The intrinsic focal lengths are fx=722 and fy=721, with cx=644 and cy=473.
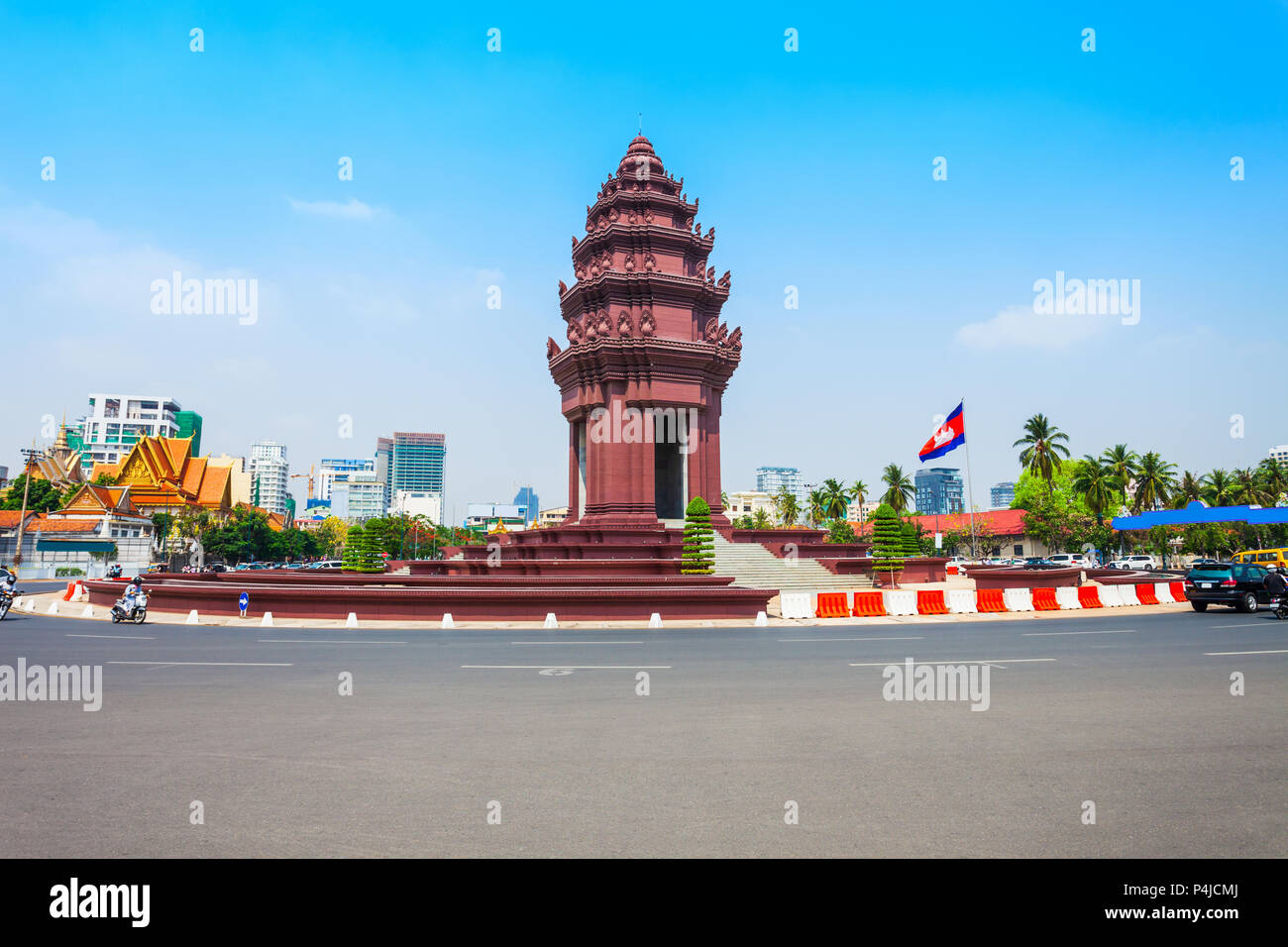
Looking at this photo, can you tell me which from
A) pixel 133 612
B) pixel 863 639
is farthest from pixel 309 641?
pixel 863 639

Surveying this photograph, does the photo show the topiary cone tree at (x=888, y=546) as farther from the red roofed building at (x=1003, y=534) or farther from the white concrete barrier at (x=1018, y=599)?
the red roofed building at (x=1003, y=534)

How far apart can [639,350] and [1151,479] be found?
66.7m

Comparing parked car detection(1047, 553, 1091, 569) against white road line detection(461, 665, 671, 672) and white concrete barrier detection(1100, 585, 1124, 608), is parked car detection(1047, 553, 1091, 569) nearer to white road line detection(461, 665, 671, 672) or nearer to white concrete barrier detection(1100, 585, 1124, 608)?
white concrete barrier detection(1100, 585, 1124, 608)

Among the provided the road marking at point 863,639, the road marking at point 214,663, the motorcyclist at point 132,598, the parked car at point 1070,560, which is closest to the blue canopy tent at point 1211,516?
the parked car at point 1070,560

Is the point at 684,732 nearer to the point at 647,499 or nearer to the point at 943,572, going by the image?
the point at 647,499

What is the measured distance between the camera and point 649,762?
6465 mm

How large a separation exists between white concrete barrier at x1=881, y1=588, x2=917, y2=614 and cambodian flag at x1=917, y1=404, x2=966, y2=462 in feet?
39.7

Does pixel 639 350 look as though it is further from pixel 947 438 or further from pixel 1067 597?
pixel 1067 597

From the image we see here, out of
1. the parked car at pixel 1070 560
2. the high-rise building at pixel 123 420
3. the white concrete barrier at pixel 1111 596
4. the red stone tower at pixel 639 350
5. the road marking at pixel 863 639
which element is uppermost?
the high-rise building at pixel 123 420

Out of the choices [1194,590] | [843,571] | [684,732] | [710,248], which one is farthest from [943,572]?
[684,732]

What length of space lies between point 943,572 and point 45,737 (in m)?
36.4

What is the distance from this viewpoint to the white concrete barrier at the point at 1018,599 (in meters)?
24.9

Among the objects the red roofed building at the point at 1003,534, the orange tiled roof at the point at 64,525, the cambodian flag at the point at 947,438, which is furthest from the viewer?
the red roofed building at the point at 1003,534

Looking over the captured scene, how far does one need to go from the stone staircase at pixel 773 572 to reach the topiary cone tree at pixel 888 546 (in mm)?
914
